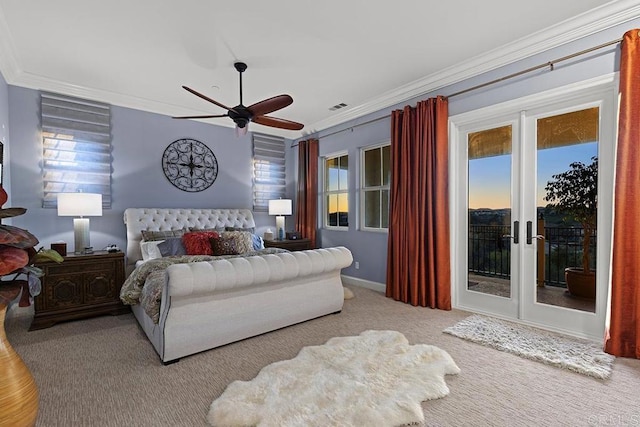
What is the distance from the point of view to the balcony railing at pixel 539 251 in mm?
3083

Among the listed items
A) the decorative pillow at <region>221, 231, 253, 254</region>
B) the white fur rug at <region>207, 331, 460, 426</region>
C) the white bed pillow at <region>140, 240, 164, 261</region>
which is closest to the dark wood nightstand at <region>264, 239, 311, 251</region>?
the decorative pillow at <region>221, 231, 253, 254</region>

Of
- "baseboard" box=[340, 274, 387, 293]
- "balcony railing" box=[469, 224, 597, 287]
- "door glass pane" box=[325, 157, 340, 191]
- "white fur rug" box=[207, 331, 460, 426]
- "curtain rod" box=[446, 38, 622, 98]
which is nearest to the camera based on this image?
"white fur rug" box=[207, 331, 460, 426]

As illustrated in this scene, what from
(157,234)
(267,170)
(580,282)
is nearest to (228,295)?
(157,234)

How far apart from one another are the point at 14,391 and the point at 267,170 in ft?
16.6

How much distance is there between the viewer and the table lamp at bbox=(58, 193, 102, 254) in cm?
365

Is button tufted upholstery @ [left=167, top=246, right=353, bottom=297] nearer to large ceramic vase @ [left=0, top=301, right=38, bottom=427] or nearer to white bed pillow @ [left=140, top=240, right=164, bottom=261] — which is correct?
large ceramic vase @ [left=0, top=301, right=38, bottom=427]

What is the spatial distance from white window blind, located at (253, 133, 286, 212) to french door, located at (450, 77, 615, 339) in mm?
3432

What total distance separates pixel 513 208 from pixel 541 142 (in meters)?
0.73

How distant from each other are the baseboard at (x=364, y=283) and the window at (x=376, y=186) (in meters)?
0.88

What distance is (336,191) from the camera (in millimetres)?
5738

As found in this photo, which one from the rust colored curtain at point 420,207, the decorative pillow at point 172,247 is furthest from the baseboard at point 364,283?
the decorative pillow at point 172,247

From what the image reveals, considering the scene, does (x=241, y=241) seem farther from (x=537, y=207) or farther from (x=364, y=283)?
(x=537, y=207)

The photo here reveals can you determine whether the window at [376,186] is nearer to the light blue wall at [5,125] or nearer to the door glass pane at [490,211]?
the door glass pane at [490,211]

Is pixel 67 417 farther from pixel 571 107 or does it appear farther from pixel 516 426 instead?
pixel 571 107
